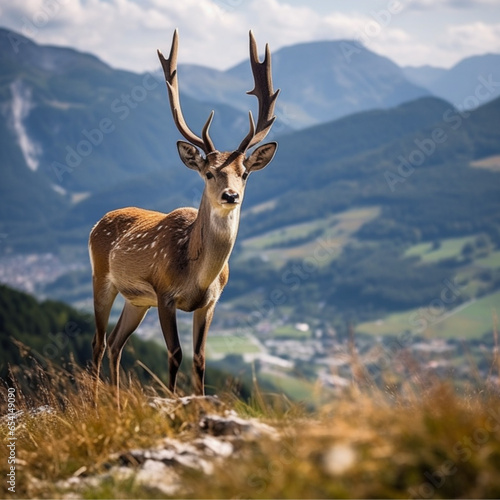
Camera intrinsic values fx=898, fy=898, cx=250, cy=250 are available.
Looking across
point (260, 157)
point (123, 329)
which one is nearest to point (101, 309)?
point (123, 329)

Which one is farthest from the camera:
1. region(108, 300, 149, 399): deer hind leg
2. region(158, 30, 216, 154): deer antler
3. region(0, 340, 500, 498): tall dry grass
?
region(108, 300, 149, 399): deer hind leg

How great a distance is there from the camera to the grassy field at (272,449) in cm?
604

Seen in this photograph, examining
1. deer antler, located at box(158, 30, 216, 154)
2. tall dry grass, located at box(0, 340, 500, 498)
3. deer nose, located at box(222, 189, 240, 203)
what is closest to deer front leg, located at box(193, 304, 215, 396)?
deer nose, located at box(222, 189, 240, 203)

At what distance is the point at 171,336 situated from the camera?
1190cm

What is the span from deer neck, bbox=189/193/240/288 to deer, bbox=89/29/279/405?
0.04 feet

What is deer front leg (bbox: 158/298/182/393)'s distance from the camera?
38.4ft

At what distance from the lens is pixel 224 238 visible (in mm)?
11734

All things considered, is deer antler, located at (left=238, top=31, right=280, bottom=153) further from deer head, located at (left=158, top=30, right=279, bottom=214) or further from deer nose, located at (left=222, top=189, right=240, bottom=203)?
deer nose, located at (left=222, top=189, right=240, bottom=203)

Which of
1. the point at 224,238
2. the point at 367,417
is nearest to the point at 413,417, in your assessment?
the point at 367,417

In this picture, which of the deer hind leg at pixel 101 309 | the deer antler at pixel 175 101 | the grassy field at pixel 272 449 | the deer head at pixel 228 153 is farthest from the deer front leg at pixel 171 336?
the deer antler at pixel 175 101

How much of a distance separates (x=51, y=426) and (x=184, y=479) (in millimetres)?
3480

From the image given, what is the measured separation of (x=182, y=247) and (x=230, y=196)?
150 centimetres

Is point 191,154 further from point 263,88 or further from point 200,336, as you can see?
point 200,336

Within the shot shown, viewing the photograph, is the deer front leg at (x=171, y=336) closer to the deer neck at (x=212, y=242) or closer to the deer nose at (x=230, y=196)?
the deer neck at (x=212, y=242)
